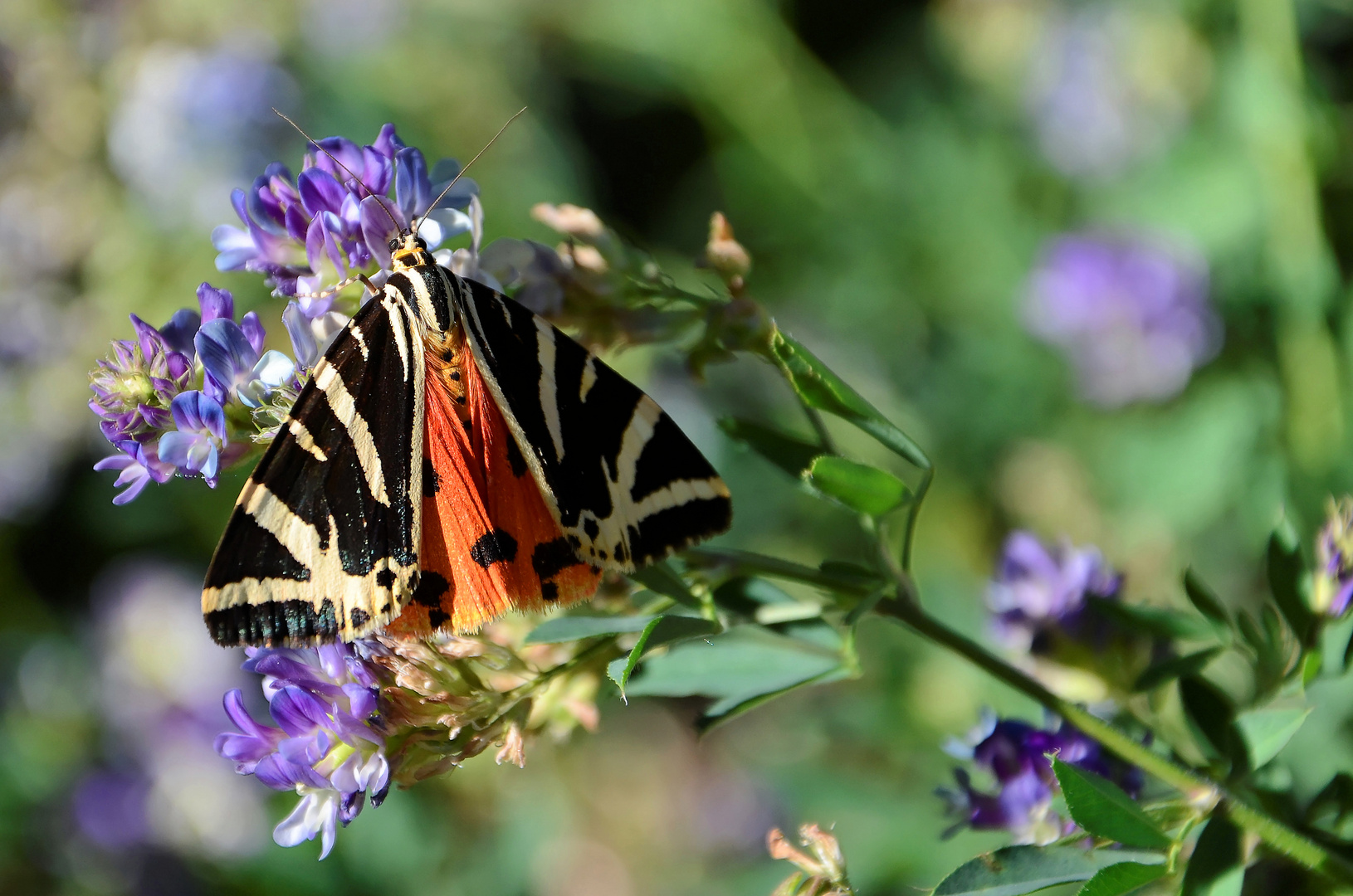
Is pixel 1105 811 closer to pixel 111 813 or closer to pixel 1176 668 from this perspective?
pixel 1176 668

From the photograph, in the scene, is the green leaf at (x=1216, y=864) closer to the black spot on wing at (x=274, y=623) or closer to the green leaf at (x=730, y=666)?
the green leaf at (x=730, y=666)

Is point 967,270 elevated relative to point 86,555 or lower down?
elevated

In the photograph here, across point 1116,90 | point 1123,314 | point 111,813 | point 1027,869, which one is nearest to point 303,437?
point 1027,869

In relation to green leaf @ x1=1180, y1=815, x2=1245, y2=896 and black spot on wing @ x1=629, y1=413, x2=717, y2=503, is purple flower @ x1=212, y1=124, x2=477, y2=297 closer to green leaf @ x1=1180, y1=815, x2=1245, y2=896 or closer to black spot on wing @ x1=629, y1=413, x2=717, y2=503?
black spot on wing @ x1=629, y1=413, x2=717, y2=503

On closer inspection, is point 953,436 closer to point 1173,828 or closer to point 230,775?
point 1173,828

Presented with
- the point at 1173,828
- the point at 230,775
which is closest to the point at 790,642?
the point at 1173,828

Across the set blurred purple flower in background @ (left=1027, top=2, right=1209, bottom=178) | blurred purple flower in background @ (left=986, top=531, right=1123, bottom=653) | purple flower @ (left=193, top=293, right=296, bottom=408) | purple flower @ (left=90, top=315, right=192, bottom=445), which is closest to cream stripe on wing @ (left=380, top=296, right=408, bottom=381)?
purple flower @ (left=193, top=293, right=296, bottom=408)
